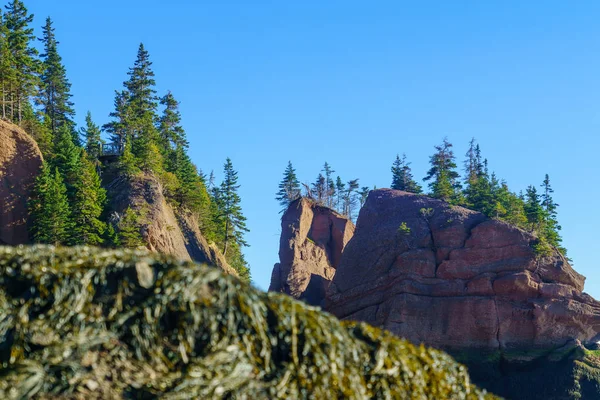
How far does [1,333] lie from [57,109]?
64.3 metres

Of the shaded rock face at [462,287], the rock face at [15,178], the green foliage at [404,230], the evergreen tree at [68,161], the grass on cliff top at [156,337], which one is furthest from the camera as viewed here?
the green foliage at [404,230]

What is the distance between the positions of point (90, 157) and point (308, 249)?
65.6 feet

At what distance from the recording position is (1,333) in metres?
7.56

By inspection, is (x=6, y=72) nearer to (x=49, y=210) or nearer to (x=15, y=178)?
(x=15, y=178)

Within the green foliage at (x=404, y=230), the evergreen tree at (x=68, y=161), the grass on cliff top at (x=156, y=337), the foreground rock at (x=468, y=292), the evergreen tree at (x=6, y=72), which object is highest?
the evergreen tree at (x=6, y=72)

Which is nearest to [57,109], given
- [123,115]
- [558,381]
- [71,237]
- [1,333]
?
[123,115]

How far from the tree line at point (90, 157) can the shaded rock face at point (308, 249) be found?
165 inches

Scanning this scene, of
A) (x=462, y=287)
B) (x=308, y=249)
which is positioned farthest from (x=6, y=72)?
(x=462, y=287)

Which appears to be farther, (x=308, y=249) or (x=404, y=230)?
(x=308, y=249)

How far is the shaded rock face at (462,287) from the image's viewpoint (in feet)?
168

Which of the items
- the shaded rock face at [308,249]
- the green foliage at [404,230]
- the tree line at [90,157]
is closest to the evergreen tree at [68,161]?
the tree line at [90,157]

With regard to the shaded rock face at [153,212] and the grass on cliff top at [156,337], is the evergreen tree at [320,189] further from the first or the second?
the grass on cliff top at [156,337]

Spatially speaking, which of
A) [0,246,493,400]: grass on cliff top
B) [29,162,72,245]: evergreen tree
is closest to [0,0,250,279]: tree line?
[29,162,72,245]: evergreen tree

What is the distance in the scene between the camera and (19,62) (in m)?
56.7
